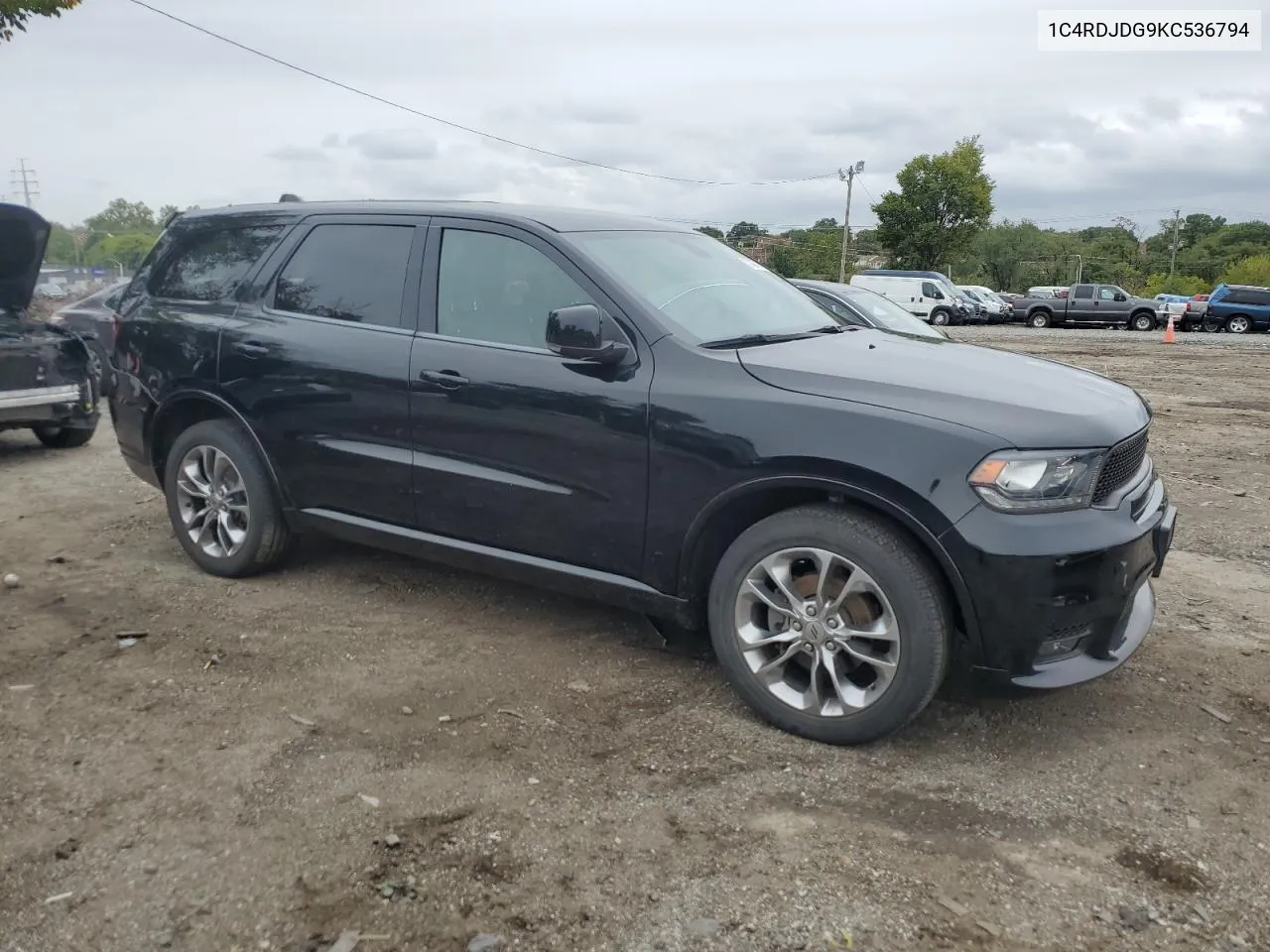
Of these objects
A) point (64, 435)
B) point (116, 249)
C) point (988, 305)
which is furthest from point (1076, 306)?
point (64, 435)

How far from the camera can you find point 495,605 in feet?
15.5

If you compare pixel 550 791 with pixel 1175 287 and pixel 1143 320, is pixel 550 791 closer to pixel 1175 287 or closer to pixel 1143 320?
pixel 1143 320

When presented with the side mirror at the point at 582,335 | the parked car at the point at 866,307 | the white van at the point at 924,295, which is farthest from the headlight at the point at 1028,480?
the white van at the point at 924,295

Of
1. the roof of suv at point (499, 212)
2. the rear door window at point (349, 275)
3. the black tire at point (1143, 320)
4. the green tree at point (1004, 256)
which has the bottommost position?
the rear door window at point (349, 275)

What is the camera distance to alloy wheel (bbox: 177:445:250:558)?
494cm

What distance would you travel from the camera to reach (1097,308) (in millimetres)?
35344

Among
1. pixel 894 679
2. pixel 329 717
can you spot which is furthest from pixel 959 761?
pixel 329 717

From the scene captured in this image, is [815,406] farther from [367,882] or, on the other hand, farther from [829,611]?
[367,882]

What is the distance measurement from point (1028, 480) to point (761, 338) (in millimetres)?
1265

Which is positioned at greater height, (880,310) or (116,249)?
(116,249)

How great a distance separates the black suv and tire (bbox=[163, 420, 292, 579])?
0.05ft

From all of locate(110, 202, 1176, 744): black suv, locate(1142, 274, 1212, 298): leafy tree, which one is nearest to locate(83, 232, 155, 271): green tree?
locate(110, 202, 1176, 744): black suv

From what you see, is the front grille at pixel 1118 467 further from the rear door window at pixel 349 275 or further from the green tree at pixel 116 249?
the green tree at pixel 116 249

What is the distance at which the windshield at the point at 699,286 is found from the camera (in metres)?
3.91
